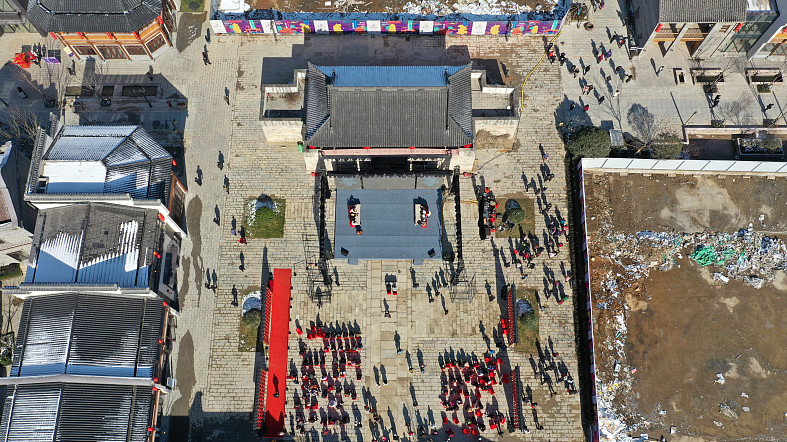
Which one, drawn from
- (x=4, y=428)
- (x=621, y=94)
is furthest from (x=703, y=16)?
(x=4, y=428)

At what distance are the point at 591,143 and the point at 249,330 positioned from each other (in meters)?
39.4

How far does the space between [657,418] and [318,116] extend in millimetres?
43058

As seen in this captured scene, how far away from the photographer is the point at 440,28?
5541cm

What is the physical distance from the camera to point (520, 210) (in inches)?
1919

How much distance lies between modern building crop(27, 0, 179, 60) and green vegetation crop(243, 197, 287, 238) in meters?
22.4

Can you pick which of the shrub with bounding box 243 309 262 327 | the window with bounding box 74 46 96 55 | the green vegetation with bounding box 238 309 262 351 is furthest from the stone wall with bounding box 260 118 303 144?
the window with bounding box 74 46 96 55

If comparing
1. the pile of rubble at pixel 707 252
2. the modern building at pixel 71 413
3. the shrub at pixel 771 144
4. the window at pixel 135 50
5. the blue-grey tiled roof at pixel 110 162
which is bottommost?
the modern building at pixel 71 413

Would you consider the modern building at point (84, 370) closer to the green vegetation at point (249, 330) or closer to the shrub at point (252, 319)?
the green vegetation at point (249, 330)

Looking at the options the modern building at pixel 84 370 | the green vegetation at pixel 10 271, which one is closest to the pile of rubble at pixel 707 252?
the modern building at pixel 84 370

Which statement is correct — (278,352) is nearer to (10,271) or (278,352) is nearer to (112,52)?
(10,271)

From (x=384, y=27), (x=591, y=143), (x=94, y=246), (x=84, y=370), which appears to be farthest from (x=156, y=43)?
(x=591, y=143)

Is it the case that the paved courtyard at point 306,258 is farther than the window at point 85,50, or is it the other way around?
the window at point 85,50

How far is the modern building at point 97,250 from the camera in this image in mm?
40812

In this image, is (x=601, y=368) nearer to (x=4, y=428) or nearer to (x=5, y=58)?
(x=4, y=428)
